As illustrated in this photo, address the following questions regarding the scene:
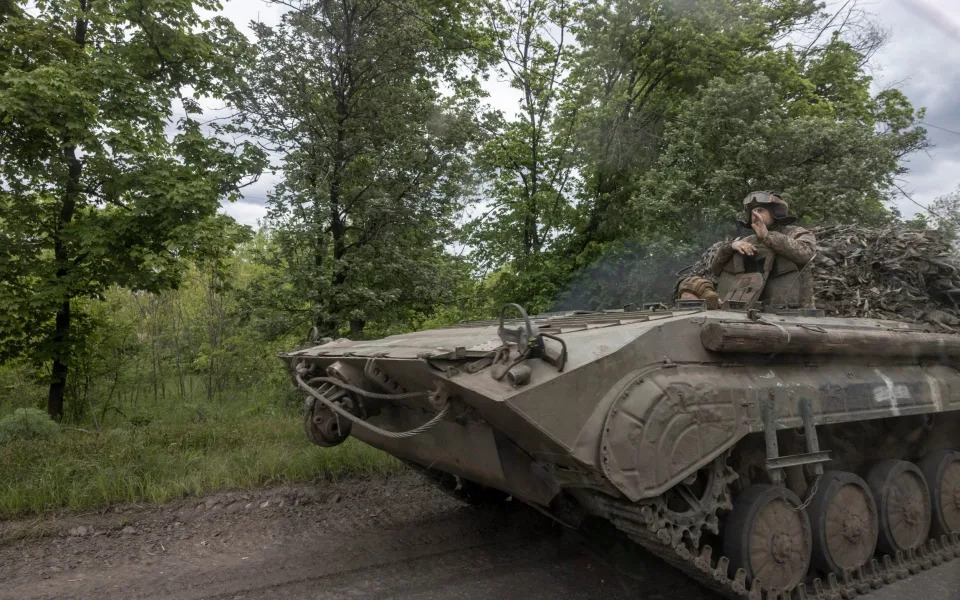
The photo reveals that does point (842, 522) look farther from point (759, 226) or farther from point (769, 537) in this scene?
point (759, 226)

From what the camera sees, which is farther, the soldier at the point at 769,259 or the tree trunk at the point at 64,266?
the tree trunk at the point at 64,266

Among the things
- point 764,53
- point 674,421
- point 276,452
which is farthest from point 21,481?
point 764,53

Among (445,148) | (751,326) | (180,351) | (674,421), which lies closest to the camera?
(674,421)

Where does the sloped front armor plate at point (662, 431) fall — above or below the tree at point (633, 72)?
below

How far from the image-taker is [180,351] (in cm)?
1556

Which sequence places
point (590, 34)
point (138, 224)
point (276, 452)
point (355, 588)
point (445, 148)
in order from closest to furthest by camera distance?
point (355, 588) < point (276, 452) < point (138, 224) < point (445, 148) < point (590, 34)

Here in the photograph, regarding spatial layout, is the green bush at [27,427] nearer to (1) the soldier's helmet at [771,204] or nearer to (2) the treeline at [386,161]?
(2) the treeline at [386,161]

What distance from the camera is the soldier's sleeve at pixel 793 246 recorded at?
5.70 m

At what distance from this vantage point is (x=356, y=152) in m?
9.01

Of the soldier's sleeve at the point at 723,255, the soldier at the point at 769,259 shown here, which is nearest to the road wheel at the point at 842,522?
the soldier at the point at 769,259

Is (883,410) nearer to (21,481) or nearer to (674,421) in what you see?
(674,421)

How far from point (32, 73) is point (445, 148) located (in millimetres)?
4871

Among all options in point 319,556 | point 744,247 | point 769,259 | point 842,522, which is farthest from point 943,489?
point 319,556

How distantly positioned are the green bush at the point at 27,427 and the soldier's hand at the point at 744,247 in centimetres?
729
